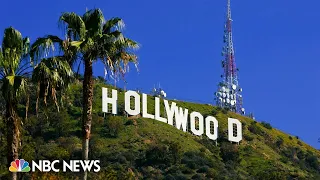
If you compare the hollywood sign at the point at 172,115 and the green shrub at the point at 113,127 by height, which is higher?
the hollywood sign at the point at 172,115

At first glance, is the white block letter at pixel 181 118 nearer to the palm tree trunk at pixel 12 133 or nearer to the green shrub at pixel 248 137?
the green shrub at pixel 248 137

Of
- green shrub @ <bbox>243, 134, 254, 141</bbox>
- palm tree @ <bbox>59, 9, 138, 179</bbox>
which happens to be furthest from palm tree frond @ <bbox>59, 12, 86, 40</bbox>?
green shrub @ <bbox>243, 134, 254, 141</bbox>

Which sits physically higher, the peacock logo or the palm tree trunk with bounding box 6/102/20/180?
the palm tree trunk with bounding box 6/102/20/180

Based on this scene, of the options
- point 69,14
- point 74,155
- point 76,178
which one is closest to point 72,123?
point 74,155

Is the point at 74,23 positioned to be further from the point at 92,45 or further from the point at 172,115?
the point at 172,115

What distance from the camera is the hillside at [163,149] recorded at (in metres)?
130

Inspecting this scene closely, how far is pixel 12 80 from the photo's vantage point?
28.8 metres

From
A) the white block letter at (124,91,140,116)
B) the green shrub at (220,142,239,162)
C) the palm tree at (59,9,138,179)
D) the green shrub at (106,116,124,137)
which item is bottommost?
the palm tree at (59,9,138,179)

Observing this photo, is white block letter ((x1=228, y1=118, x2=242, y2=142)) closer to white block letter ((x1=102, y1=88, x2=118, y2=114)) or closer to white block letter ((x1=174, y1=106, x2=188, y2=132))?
white block letter ((x1=174, y1=106, x2=188, y2=132))

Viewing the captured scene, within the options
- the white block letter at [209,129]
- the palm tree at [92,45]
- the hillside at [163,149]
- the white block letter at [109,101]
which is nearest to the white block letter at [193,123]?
the white block letter at [209,129]

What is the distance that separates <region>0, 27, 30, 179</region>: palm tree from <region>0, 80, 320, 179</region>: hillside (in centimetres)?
8264

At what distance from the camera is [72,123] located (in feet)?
489

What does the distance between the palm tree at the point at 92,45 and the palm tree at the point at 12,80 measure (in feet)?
7.27

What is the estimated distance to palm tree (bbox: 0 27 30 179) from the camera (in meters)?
28.9
